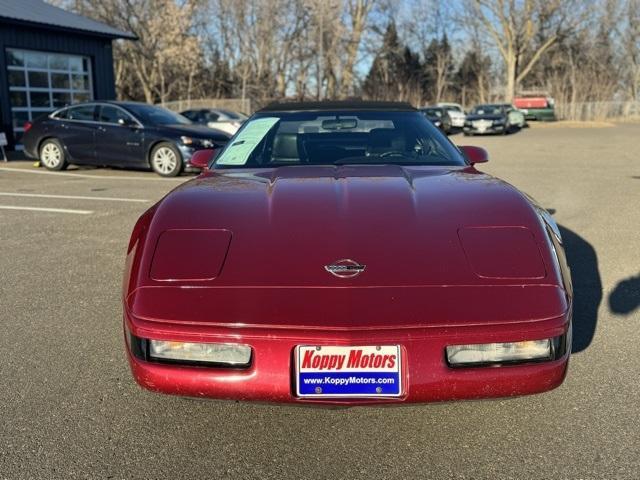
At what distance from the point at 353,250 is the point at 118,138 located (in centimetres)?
1054

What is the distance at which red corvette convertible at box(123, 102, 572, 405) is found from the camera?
2.26 m

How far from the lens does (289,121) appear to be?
424 cm

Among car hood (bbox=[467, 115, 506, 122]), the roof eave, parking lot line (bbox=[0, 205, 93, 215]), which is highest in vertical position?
the roof eave

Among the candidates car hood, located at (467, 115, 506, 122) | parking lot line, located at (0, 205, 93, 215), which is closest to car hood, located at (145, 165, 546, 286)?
parking lot line, located at (0, 205, 93, 215)

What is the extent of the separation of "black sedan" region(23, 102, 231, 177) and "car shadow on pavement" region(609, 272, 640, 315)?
8.29 meters

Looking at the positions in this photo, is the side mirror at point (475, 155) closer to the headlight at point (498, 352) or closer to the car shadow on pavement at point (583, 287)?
the car shadow on pavement at point (583, 287)

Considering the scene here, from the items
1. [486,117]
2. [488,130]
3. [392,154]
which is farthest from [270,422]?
[486,117]

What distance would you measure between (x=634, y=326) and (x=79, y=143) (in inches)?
446

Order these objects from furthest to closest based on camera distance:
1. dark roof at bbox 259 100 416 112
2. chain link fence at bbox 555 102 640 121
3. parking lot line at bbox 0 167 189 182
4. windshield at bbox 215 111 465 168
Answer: chain link fence at bbox 555 102 640 121
parking lot line at bbox 0 167 189 182
dark roof at bbox 259 100 416 112
windshield at bbox 215 111 465 168

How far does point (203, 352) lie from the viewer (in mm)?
2336

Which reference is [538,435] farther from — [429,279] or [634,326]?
[634,326]

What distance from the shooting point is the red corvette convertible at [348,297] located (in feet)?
7.40

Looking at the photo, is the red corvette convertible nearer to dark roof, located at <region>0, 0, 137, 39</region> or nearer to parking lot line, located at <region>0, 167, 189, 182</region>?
parking lot line, located at <region>0, 167, 189, 182</region>

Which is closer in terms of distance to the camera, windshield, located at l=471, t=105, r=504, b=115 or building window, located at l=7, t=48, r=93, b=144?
building window, located at l=7, t=48, r=93, b=144
